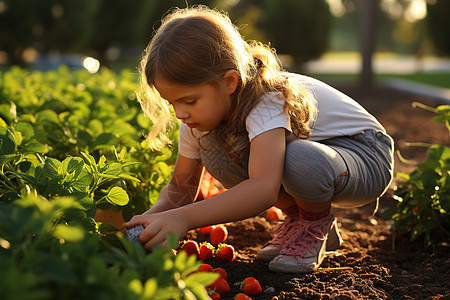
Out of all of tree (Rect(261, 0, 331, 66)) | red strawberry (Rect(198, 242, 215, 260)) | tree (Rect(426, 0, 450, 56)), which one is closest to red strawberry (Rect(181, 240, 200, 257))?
red strawberry (Rect(198, 242, 215, 260))

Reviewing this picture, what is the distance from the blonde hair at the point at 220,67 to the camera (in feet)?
6.27

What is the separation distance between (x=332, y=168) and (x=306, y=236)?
34 centimetres

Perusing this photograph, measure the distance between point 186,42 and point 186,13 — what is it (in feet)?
0.75

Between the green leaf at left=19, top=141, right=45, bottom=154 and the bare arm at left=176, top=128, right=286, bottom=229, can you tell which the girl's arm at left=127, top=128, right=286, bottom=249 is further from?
the green leaf at left=19, top=141, right=45, bottom=154

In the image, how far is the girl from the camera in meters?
1.86

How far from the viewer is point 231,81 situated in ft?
6.65

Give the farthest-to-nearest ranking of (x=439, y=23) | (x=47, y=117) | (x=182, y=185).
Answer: (x=439, y=23) < (x=47, y=117) < (x=182, y=185)

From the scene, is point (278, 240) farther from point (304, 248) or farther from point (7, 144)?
point (7, 144)

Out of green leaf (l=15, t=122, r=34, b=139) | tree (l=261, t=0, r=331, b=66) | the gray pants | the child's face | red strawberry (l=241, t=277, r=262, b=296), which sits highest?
the child's face

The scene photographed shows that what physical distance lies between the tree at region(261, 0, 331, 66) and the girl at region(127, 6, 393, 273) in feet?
42.6

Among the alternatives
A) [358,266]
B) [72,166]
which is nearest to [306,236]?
[358,266]

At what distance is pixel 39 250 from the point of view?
1091 millimetres

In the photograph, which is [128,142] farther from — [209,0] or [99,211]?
[209,0]

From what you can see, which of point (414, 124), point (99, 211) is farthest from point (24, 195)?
point (414, 124)
